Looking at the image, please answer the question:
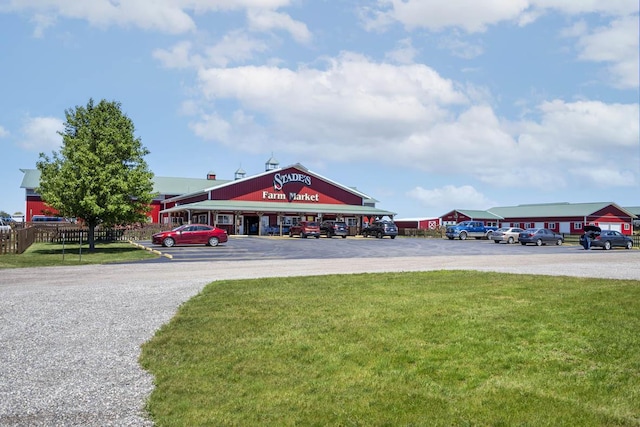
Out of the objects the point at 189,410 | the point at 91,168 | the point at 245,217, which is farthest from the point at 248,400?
the point at 245,217

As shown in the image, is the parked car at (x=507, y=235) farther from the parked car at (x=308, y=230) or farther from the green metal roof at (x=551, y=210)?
the green metal roof at (x=551, y=210)

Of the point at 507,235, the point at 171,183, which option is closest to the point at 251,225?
the point at 171,183

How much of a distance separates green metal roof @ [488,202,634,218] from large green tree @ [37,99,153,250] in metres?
57.1

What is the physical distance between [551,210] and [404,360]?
243ft

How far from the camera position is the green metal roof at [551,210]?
228ft

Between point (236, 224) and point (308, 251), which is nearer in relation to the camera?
point (308, 251)

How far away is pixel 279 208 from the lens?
5550cm

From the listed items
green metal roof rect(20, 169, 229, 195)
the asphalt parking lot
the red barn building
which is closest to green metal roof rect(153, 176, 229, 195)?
green metal roof rect(20, 169, 229, 195)

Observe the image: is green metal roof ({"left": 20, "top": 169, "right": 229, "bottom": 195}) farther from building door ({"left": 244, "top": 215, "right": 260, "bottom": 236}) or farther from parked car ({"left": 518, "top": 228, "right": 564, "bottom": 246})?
parked car ({"left": 518, "top": 228, "right": 564, "bottom": 246})

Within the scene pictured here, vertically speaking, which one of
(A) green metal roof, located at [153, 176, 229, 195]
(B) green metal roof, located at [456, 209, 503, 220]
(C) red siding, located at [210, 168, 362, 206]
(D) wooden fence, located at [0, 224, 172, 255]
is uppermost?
(A) green metal roof, located at [153, 176, 229, 195]

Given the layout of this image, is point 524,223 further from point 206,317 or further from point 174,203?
point 206,317

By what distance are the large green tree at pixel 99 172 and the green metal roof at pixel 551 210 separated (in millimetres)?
57058

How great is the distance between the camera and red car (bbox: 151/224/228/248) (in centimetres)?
3503

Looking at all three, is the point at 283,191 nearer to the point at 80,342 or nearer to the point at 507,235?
the point at 507,235
